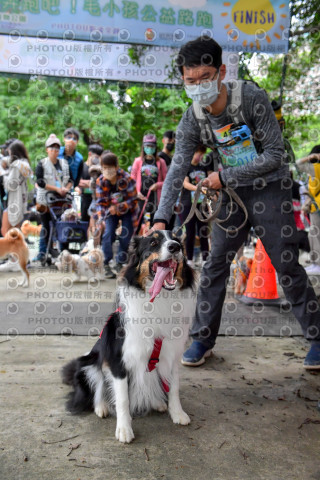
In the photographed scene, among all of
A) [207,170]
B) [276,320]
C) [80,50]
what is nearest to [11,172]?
[80,50]

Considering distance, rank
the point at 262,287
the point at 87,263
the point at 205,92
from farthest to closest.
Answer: the point at 87,263
the point at 262,287
the point at 205,92

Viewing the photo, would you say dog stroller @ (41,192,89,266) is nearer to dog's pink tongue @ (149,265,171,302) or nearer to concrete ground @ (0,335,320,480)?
concrete ground @ (0,335,320,480)

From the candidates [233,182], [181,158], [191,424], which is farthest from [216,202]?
[191,424]

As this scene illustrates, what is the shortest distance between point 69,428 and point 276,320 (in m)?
2.90

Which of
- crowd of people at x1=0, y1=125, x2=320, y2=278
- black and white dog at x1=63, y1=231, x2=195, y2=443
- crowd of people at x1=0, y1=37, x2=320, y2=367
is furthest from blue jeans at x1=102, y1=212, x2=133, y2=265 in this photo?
black and white dog at x1=63, y1=231, x2=195, y2=443

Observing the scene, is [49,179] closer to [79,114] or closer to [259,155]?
[259,155]

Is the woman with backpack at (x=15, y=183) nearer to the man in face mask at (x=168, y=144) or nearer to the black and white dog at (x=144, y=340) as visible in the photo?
the man in face mask at (x=168, y=144)

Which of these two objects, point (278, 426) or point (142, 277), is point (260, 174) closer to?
point (142, 277)

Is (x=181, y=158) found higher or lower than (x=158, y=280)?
higher

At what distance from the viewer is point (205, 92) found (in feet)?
9.42

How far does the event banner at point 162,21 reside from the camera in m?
5.98

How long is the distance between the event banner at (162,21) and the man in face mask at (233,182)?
11.9ft

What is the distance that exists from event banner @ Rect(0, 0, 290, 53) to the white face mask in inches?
146

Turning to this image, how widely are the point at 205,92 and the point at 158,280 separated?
136 centimetres
